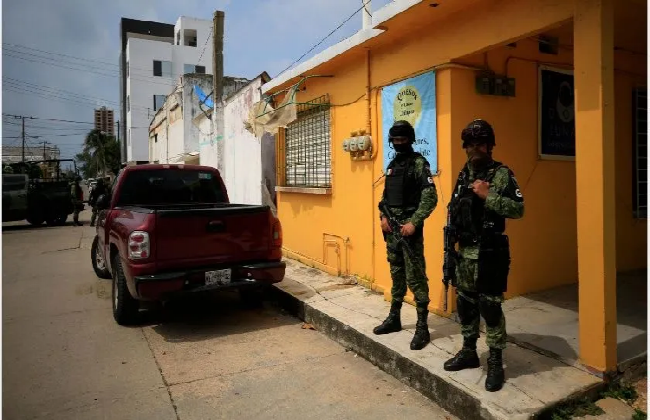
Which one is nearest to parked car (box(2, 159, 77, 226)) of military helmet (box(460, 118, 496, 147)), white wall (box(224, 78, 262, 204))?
white wall (box(224, 78, 262, 204))

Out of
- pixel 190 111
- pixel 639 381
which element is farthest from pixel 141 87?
pixel 639 381

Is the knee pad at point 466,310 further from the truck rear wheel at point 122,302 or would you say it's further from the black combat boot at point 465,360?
the truck rear wheel at point 122,302

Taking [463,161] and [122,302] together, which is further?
[122,302]

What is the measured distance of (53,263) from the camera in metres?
9.24

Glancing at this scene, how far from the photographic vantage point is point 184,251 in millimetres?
4559

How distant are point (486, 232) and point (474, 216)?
15 cm

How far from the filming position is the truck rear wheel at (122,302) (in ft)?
16.0

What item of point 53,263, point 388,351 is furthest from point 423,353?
point 53,263

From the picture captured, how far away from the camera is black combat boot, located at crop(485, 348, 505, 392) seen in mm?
2955

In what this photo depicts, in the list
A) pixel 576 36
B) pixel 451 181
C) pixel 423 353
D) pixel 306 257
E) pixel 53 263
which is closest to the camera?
pixel 576 36

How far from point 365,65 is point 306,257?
3.29 m

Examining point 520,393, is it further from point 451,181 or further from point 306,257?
point 306,257

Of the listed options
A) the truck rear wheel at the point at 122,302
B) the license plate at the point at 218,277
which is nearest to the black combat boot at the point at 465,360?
the license plate at the point at 218,277

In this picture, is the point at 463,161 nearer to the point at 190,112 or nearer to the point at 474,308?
the point at 474,308
